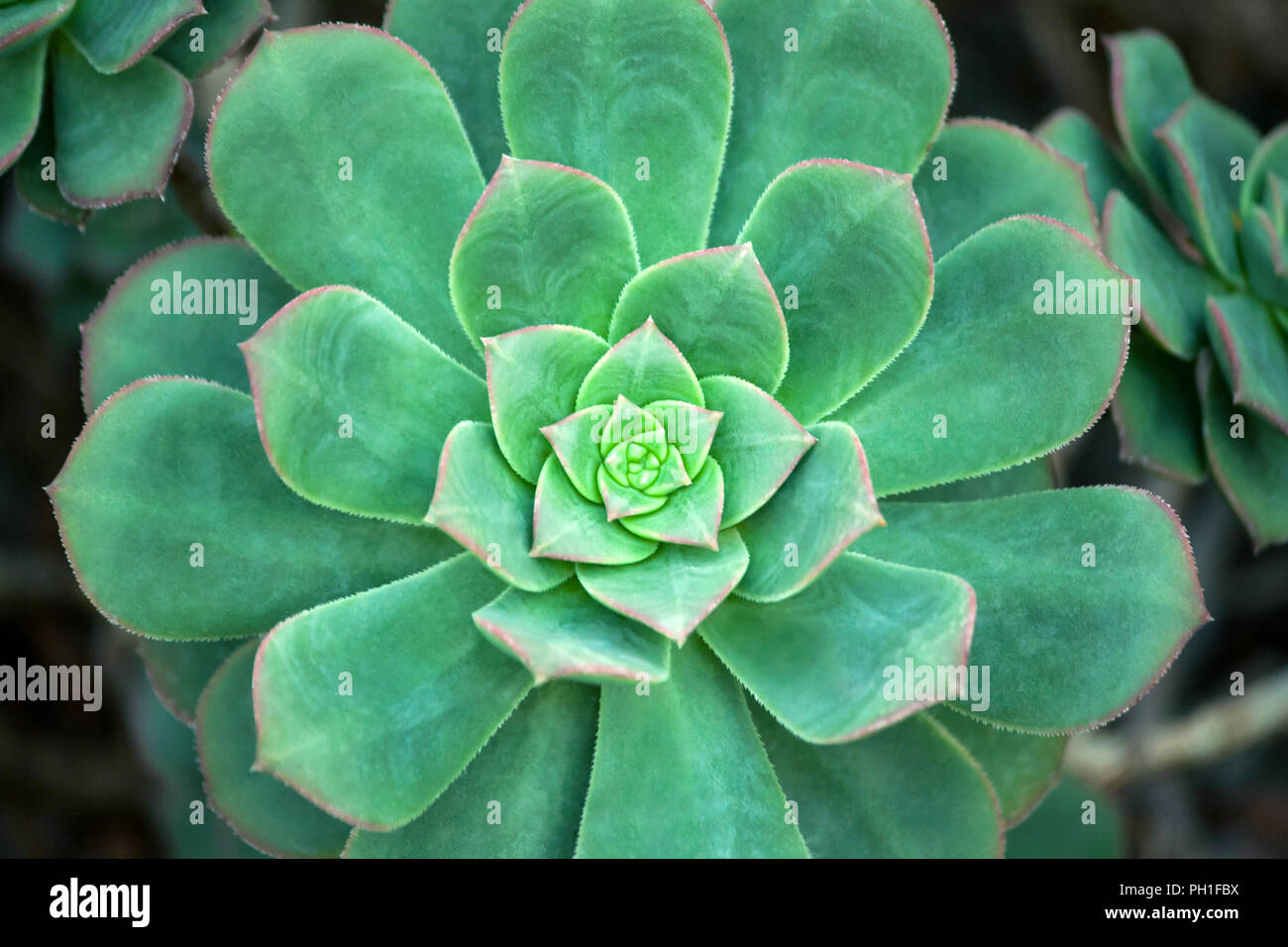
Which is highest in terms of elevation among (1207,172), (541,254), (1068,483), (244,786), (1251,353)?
(1207,172)

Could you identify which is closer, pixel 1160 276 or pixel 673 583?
pixel 673 583

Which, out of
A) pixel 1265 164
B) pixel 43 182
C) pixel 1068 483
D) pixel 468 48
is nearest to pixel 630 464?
pixel 468 48

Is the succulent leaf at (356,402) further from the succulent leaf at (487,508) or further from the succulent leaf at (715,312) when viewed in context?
the succulent leaf at (715,312)

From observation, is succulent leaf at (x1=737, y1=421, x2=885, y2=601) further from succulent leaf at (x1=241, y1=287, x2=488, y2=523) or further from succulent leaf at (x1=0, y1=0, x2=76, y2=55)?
succulent leaf at (x1=0, y1=0, x2=76, y2=55)

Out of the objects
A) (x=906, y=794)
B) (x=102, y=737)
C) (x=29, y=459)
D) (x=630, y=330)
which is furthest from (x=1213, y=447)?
(x=29, y=459)

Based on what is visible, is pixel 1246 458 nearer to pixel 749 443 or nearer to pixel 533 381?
pixel 749 443

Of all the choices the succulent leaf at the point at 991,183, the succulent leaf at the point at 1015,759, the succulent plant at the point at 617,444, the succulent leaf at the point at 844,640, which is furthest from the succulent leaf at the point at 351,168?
the succulent leaf at the point at 1015,759

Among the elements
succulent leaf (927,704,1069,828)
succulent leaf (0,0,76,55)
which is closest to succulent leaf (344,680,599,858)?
succulent leaf (927,704,1069,828)
